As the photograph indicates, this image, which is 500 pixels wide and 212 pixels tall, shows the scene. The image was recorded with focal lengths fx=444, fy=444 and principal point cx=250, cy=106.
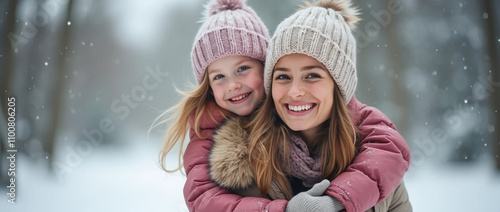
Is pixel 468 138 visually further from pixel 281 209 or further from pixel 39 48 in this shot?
pixel 39 48

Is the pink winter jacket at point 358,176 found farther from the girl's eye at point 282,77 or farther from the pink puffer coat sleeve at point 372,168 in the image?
the girl's eye at point 282,77

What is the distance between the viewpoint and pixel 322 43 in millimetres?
1349

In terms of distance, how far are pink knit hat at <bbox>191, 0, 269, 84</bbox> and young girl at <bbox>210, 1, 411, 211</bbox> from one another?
16 centimetres

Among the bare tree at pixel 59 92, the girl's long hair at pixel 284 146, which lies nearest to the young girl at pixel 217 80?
the girl's long hair at pixel 284 146

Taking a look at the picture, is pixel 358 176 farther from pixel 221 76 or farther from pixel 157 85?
pixel 157 85

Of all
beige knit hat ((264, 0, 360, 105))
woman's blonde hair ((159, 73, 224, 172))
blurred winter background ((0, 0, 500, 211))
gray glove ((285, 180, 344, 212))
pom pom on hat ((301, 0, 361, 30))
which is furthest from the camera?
blurred winter background ((0, 0, 500, 211))

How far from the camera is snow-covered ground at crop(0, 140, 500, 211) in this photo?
2957 mm

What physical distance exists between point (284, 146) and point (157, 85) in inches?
Answer: 89.9

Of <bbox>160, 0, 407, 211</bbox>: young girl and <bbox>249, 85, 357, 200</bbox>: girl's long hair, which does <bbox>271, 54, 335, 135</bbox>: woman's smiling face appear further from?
<bbox>160, 0, 407, 211</bbox>: young girl

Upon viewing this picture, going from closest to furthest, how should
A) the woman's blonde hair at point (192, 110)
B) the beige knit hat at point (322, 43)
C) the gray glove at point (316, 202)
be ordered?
the gray glove at point (316, 202) → the beige knit hat at point (322, 43) → the woman's blonde hair at point (192, 110)

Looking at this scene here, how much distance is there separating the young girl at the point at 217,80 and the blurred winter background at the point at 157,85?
5.30 feet

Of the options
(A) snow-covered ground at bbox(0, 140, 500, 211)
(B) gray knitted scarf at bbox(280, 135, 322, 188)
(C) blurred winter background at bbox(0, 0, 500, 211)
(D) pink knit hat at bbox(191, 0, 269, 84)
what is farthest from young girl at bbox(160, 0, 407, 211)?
(C) blurred winter background at bbox(0, 0, 500, 211)

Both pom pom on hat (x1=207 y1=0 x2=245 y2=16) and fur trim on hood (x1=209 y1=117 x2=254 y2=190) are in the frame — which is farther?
pom pom on hat (x1=207 y1=0 x2=245 y2=16)

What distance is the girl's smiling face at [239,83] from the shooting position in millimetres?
1572
